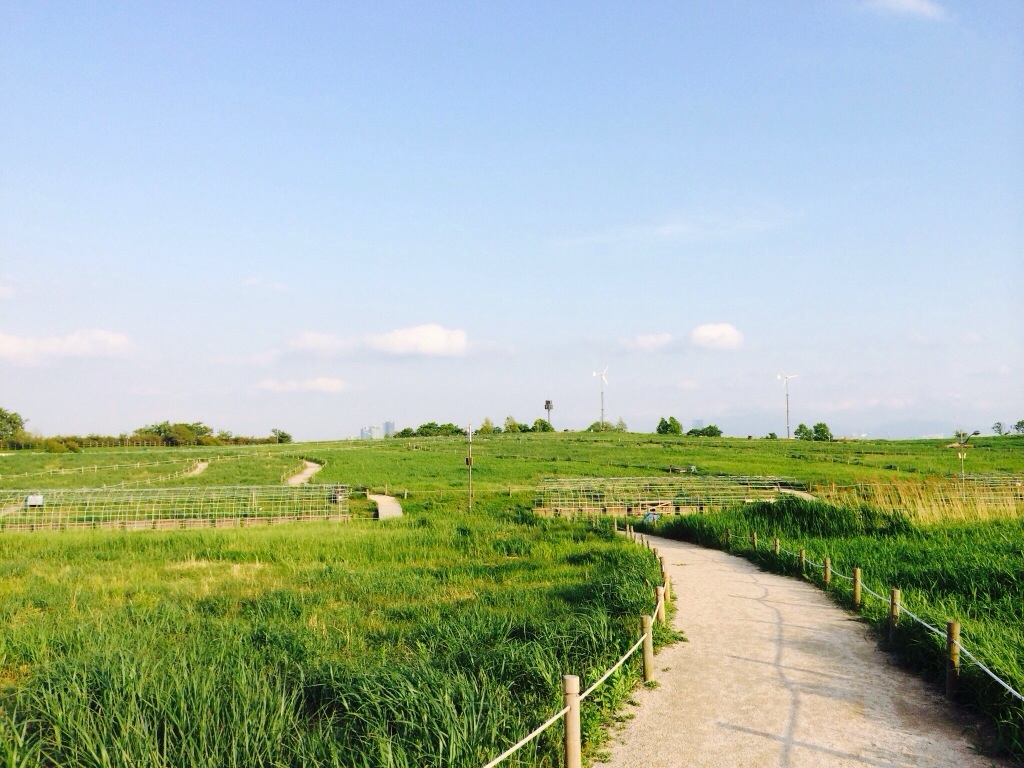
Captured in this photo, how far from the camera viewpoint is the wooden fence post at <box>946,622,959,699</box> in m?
7.91

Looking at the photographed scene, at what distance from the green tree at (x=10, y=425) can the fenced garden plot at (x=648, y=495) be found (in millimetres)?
86119

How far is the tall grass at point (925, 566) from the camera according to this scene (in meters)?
7.75

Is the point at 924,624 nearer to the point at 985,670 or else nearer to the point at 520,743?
the point at 985,670

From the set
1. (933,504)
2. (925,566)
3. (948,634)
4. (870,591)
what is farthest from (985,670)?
(933,504)

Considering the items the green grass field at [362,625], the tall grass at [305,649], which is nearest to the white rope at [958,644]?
the green grass field at [362,625]

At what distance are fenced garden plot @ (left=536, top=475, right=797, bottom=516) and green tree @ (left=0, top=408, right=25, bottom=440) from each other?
86119 mm

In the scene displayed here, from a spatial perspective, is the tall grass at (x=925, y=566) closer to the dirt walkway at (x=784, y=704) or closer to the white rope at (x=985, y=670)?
the white rope at (x=985, y=670)

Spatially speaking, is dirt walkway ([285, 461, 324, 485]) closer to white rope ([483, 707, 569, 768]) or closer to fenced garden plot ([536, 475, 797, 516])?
fenced garden plot ([536, 475, 797, 516])

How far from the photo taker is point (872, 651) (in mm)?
9625

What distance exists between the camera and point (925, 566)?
13.7 meters

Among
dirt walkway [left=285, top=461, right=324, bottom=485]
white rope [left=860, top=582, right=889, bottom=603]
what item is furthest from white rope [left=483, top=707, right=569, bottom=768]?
dirt walkway [left=285, top=461, right=324, bottom=485]

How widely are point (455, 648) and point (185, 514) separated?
22522 mm

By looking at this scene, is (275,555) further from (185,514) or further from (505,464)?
(505,464)

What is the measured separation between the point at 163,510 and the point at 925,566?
88.9ft
